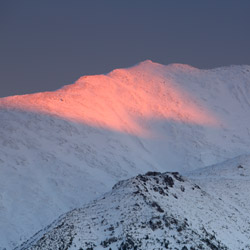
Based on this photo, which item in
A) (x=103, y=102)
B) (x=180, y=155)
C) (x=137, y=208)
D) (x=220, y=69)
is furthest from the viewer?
(x=220, y=69)

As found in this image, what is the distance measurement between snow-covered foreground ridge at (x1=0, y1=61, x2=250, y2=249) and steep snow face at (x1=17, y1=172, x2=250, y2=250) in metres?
12.3

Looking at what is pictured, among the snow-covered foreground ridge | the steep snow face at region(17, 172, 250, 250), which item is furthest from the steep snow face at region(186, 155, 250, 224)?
the snow-covered foreground ridge

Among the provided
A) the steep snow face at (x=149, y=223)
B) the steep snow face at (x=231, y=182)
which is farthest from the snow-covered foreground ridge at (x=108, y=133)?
the steep snow face at (x=149, y=223)

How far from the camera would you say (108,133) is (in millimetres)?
67625

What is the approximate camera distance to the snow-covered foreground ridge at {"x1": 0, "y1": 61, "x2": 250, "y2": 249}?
4688 cm

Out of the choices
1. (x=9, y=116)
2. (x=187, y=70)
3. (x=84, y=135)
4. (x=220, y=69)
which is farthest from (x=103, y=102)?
(x=220, y=69)

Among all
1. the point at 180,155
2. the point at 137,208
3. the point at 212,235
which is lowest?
the point at 180,155

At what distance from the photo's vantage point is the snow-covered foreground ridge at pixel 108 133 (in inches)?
1845

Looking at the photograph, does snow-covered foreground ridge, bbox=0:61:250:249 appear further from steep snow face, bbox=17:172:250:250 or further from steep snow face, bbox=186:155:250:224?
steep snow face, bbox=17:172:250:250

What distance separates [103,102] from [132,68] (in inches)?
781

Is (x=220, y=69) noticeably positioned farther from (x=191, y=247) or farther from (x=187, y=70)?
(x=191, y=247)

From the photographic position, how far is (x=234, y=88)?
313 feet

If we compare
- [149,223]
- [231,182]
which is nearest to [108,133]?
[231,182]

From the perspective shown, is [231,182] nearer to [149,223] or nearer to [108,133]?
[149,223]
